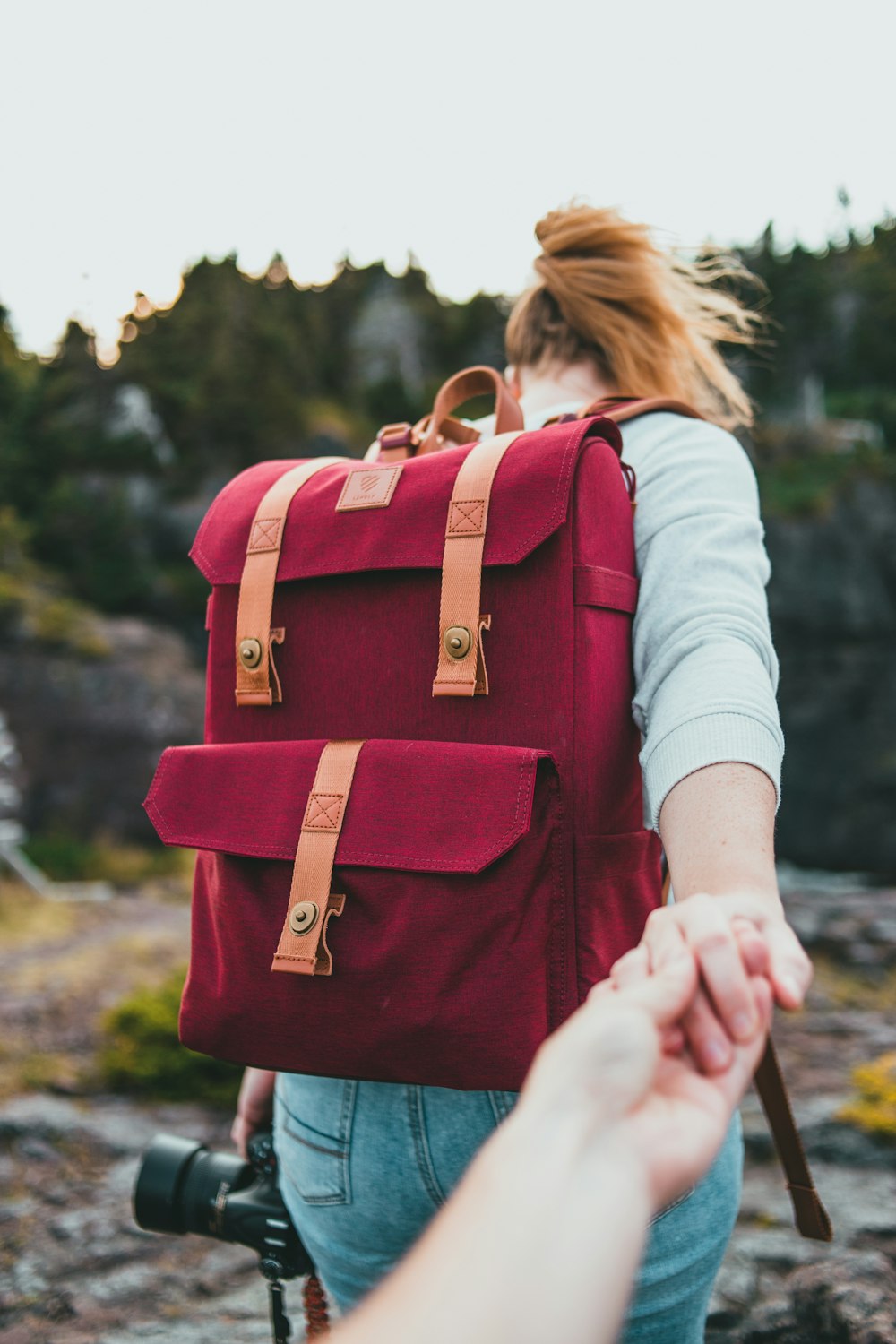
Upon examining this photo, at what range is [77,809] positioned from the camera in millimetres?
10219

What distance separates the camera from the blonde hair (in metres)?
1.62

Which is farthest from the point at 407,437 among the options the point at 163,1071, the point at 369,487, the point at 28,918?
the point at 28,918

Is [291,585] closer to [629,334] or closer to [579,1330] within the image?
[629,334]

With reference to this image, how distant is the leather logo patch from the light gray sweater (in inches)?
12.8

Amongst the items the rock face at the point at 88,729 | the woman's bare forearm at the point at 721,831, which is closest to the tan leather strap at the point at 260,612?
the woman's bare forearm at the point at 721,831

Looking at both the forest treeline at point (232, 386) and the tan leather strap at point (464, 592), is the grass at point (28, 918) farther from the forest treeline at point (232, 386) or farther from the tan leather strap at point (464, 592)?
the tan leather strap at point (464, 592)

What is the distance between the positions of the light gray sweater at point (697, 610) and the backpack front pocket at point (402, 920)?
154 mm

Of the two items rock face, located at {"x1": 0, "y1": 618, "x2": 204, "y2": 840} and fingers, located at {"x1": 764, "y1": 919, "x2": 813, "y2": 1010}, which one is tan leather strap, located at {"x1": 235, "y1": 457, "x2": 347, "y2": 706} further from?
rock face, located at {"x1": 0, "y1": 618, "x2": 204, "y2": 840}

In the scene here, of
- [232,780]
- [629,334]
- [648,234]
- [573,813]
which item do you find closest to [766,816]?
[573,813]

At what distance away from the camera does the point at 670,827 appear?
1015mm

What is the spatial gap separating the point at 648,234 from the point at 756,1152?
3.16 metres

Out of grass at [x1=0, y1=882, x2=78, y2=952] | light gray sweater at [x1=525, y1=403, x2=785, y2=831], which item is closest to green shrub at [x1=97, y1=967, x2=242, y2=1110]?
grass at [x1=0, y1=882, x2=78, y2=952]

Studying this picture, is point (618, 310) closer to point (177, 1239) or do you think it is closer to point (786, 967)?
point (786, 967)

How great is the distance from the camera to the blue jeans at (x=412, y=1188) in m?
1.14
